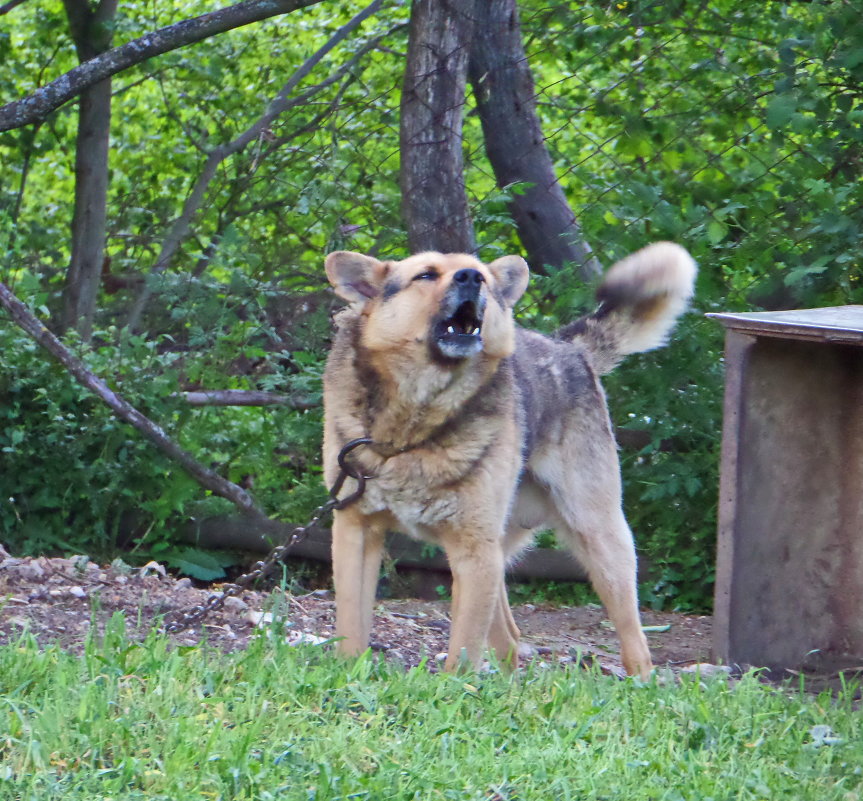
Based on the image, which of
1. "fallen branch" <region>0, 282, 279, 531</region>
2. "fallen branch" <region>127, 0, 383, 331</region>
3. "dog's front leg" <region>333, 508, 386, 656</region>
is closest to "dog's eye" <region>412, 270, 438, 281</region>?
"dog's front leg" <region>333, 508, 386, 656</region>

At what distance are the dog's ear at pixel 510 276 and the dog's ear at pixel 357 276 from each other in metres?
0.47

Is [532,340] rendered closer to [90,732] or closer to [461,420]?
[461,420]

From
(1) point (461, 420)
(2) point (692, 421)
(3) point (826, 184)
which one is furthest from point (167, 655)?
(3) point (826, 184)

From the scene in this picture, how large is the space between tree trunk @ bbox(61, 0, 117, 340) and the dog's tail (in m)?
4.14

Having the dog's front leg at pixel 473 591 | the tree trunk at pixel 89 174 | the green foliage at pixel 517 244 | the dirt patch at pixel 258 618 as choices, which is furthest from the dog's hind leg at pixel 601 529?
the tree trunk at pixel 89 174

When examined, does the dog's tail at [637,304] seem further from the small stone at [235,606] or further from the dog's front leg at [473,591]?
the small stone at [235,606]

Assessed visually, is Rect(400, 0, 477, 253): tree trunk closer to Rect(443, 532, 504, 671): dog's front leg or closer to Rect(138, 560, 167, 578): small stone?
Rect(138, 560, 167, 578): small stone

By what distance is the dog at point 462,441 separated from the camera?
A: 420cm

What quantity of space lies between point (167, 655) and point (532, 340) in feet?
7.26

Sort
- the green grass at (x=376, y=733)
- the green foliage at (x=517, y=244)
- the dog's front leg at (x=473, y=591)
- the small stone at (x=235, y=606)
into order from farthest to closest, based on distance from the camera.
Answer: the green foliage at (x=517, y=244) < the small stone at (x=235, y=606) < the dog's front leg at (x=473, y=591) < the green grass at (x=376, y=733)

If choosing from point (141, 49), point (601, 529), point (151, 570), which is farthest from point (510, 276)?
point (151, 570)

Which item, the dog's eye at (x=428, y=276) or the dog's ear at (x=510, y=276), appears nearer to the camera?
the dog's eye at (x=428, y=276)

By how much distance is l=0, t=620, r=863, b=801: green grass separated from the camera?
2736mm

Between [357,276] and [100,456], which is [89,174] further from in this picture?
[357,276]
